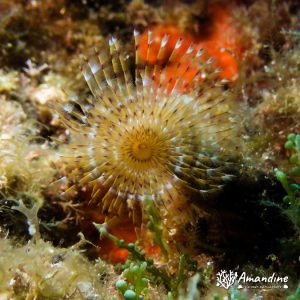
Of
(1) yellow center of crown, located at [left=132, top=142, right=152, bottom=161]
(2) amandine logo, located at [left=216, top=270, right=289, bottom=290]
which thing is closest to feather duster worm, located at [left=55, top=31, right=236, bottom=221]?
(1) yellow center of crown, located at [left=132, top=142, right=152, bottom=161]

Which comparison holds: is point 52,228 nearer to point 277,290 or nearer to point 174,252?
point 174,252

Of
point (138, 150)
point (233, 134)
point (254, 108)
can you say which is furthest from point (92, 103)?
point (254, 108)

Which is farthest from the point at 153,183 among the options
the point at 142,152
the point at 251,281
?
the point at 251,281

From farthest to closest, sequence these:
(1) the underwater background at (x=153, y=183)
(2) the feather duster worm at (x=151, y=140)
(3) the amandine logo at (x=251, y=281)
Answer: (2) the feather duster worm at (x=151, y=140) < (1) the underwater background at (x=153, y=183) < (3) the amandine logo at (x=251, y=281)

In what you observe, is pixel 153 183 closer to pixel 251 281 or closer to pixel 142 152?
pixel 142 152

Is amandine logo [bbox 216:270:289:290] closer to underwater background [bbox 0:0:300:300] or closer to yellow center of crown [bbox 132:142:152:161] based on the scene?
underwater background [bbox 0:0:300:300]

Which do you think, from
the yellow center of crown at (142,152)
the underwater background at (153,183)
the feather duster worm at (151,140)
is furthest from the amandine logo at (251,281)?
the yellow center of crown at (142,152)

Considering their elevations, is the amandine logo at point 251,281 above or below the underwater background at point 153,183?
below

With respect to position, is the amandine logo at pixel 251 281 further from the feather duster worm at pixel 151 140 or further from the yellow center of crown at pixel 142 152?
the yellow center of crown at pixel 142 152
